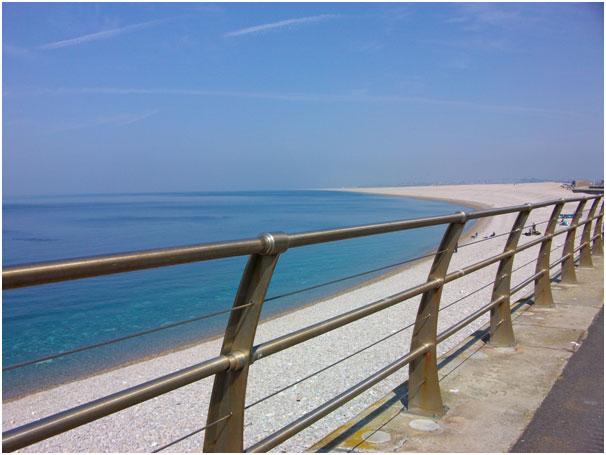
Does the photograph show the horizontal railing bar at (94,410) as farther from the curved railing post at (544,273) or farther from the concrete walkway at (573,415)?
the curved railing post at (544,273)

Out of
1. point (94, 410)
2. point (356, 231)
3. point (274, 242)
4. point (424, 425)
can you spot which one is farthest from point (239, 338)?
point (424, 425)

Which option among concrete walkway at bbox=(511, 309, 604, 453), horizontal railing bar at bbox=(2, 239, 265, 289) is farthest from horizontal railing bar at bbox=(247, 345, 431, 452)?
horizontal railing bar at bbox=(2, 239, 265, 289)

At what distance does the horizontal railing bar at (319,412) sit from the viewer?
2.52 meters

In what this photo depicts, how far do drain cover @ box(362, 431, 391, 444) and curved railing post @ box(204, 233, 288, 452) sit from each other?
121cm

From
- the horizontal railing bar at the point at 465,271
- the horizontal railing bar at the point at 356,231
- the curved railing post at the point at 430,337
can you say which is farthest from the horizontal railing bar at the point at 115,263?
the horizontal railing bar at the point at 465,271

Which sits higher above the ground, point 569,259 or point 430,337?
point 430,337

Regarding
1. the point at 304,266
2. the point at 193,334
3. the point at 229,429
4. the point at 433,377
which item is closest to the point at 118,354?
the point at 193,334

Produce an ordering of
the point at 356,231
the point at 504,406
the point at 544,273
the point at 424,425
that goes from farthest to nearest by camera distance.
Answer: the point at 544,273
the point at 504,406
the point at 424,425
the point at 356,231

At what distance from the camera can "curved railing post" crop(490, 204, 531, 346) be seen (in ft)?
16.9

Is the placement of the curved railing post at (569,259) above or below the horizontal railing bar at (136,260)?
below

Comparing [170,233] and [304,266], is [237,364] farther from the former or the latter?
[170,233]

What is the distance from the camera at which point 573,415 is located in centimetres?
370

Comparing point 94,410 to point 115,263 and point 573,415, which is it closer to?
point 115,263

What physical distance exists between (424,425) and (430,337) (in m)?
0.51
